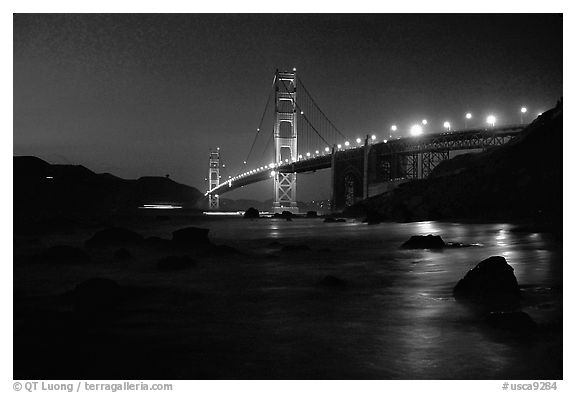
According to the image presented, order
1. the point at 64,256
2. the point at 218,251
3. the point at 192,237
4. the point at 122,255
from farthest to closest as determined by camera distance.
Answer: the point at 192,237 < the point at 218,251 < the point at 122,255 < the point at 64,256

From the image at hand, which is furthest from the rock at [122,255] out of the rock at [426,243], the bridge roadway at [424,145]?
the bridge roadway at [424,145]

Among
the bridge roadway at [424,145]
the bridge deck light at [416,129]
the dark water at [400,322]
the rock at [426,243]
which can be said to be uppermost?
the bridge deck light at [416,129]

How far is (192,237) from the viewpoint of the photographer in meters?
15.8

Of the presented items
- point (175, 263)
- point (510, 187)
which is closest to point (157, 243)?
point (175, 263)

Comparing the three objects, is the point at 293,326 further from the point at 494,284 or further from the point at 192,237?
the point at 192,237

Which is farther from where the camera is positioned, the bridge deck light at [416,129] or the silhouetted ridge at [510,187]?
Result: the bridge deck light at [416,129]

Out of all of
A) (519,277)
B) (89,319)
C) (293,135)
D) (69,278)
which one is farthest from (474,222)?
(293,135)

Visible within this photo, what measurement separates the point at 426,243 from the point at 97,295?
8923mm

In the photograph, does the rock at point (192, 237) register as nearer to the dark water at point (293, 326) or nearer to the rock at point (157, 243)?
the rock at point (157, 243)

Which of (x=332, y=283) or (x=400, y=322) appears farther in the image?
(x=332, y=283)

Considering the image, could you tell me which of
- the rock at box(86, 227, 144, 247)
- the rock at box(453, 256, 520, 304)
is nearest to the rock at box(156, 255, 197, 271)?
the rock at box(86, 227, 144, 247)

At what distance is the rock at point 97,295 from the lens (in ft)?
26.4

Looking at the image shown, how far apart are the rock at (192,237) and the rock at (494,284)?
860 cm
